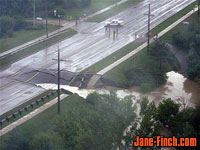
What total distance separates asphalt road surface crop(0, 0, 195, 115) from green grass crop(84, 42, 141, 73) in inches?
24.3

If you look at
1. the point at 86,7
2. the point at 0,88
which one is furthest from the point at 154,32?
the point at 0,88

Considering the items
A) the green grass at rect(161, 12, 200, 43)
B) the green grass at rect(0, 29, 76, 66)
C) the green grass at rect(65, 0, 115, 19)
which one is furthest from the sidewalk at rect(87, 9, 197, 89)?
the green grass at rect(65, 0, 115, 19)

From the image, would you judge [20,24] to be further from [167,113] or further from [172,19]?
[167,113]

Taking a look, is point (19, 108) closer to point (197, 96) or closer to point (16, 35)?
point (197, 96)

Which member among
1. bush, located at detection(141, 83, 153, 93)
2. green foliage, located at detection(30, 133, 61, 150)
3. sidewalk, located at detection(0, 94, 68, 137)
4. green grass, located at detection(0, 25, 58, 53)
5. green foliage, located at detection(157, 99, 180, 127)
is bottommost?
bush, located at detection(141, 83, 153, 93)

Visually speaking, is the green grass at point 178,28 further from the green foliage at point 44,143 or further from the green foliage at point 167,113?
the green foliage at point 44,143

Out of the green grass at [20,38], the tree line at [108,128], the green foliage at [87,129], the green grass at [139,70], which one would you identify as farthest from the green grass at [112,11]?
the tree line at [108,128]

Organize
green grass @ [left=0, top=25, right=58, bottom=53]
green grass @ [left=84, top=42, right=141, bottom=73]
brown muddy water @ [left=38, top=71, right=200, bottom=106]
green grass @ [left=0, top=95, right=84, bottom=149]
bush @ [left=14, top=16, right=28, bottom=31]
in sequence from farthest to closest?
1. bush @ [left=14, top=16, right=28, bottom=31]
2. green grass @ [left=0, top=25, right=58, bottom=53]
3. green grass @ [left=84, top=42, right=141, bottom=73]
4. brown muddy water @ [left=38, top=71, right=200, bottom=106]
5. green grass @ [left=0, top=95, right=84, bottom=149]

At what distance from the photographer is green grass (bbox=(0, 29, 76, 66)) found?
3362 centimetres

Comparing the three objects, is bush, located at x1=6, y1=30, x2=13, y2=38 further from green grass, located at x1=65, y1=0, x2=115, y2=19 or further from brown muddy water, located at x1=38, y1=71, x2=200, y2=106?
brown muddy water, located at x1=38, y1=71, x2=200, y2=106

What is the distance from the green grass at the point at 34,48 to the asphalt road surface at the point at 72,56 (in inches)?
27.5

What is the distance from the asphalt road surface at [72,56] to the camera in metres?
27.3

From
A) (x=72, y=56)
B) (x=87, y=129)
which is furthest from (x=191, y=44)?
(x=87, y=129)

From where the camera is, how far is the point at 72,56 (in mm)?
34031
